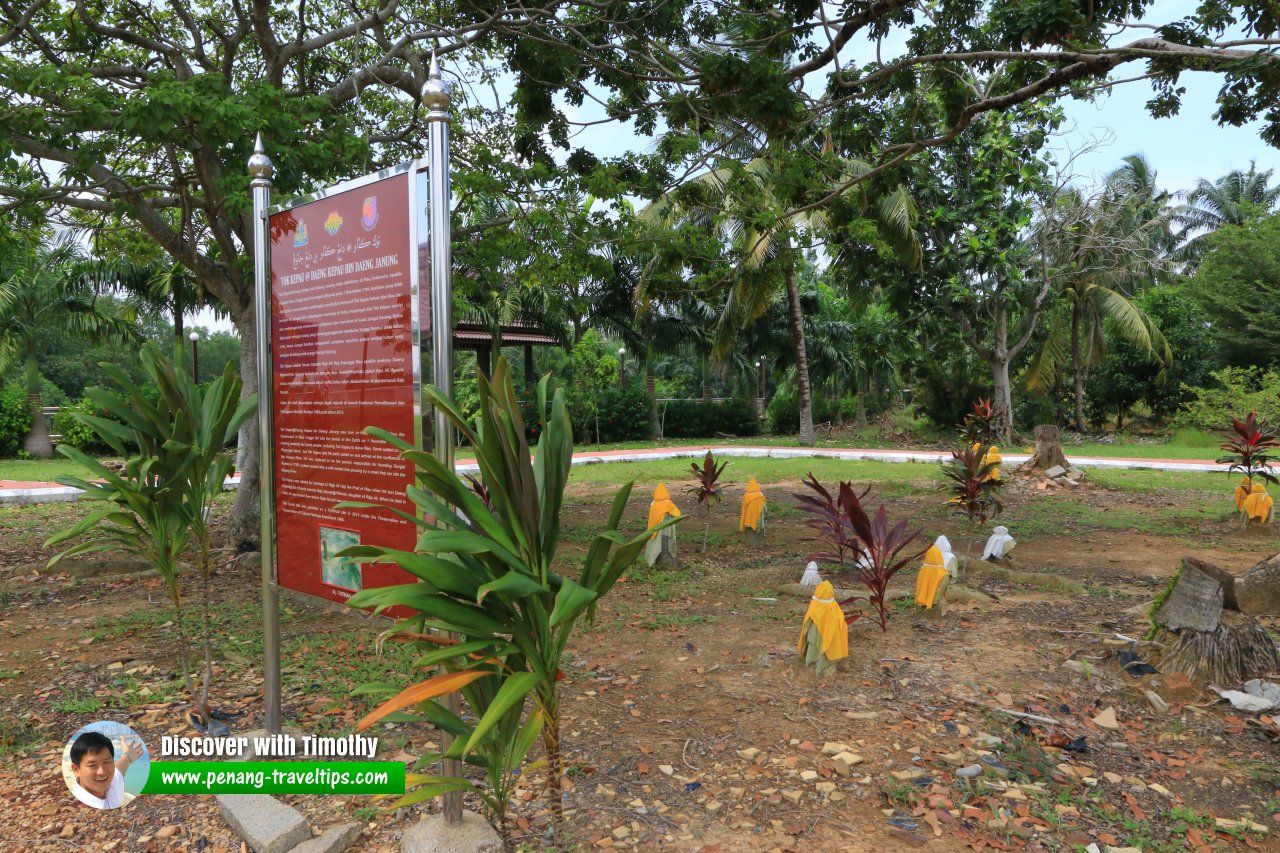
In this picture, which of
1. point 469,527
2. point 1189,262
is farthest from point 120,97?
point 1189,262

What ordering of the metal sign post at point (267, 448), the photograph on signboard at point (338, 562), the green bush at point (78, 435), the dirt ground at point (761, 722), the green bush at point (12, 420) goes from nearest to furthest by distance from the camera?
1. the dirt ground at point (761, 722)
2. the photograph on signboard at point (338, 562)
3. the metal sign post at point (267, 448)
4. the green bush at point (12, 420)
5. the green bush at point (78, 435)

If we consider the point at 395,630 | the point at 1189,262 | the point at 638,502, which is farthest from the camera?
the point at 1189,262

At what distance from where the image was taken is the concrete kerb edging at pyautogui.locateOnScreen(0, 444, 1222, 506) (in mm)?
11523

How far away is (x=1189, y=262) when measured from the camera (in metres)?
32.0

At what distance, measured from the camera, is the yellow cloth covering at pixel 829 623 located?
369cm

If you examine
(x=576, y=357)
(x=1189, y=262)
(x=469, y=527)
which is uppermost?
(x=1189, y=262)

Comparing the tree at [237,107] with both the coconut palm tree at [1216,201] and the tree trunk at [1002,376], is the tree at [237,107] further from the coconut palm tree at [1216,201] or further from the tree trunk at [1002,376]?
the coconut palm tree at [1216,201]

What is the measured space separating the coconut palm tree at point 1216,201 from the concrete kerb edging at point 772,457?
21.7 m

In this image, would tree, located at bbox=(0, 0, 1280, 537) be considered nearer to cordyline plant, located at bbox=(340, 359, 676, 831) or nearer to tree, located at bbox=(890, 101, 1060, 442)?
cordyline plant, located at bbox=(340, 359, 676, 831)

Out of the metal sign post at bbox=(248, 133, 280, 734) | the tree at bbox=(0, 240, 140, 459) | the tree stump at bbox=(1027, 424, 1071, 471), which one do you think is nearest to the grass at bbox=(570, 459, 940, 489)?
the tree stump at bbox=(1027, 424, 1071, 471)

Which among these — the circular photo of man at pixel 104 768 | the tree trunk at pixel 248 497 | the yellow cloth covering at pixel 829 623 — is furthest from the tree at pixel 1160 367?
the circular photo of man at pixel 104 768

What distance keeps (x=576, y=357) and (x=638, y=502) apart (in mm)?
10581

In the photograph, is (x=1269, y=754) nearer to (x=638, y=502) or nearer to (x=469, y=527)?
(x=469, y=527)

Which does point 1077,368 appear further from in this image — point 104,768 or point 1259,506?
point 104,768
